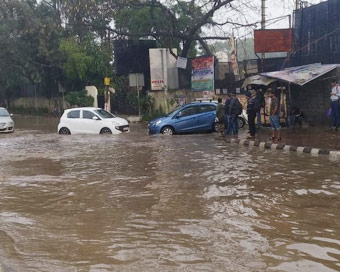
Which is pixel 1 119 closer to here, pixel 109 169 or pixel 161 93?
pixel 161 93

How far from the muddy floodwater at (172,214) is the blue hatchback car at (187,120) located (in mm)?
6531

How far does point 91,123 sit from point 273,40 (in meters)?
9.09

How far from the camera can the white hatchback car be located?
19672 mm

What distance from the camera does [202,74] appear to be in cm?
2595

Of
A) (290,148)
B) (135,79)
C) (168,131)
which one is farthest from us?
(135,79)

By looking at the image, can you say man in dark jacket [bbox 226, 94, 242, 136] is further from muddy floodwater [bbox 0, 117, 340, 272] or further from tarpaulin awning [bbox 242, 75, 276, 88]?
muddy floodwater [bbox 0, 117, 340, 272]

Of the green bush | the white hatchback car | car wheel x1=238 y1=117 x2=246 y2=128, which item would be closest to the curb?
car wheel x1=238 y1=117 x2=246 y2=128

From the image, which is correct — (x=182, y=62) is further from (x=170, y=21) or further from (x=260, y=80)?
(x=260, y=80)

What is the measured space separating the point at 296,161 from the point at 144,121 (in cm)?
1816

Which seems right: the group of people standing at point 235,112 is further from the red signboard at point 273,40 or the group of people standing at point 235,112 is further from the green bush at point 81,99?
the green bush at point 81,99

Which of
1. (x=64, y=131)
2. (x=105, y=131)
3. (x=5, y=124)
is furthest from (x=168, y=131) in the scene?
(x=5, y=124)

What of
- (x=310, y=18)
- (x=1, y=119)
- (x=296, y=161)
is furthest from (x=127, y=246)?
(x=1, y=119)

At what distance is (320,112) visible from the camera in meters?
18.7

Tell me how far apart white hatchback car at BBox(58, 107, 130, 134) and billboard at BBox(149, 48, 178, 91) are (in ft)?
29.3
